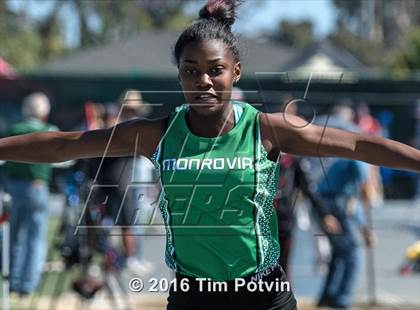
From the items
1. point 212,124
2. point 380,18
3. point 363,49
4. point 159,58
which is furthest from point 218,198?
point 380,18

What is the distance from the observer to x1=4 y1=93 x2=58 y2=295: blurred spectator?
9.65 metres

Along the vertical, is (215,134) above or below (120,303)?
above

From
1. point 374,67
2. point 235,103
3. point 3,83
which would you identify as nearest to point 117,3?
point 374,67

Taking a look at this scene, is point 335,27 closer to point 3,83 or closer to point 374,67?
point 374,67

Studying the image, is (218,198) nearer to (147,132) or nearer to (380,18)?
(147,132)

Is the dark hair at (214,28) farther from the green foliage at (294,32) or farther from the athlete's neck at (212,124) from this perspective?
the green foliage at (294,32)

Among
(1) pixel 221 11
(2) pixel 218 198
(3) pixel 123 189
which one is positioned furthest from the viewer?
(3) pixel 123 189

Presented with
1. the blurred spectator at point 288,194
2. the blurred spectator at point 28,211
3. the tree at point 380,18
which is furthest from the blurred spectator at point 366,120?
the tree at point 380,18

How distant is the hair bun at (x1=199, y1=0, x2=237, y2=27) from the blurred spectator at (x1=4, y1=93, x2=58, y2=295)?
5393mm

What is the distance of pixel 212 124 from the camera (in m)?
4.00

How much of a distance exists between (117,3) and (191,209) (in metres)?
61.2

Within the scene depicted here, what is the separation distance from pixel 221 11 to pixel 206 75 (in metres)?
0.43

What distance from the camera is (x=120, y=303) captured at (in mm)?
9430

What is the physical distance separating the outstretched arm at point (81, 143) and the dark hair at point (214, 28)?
1.11 feet
